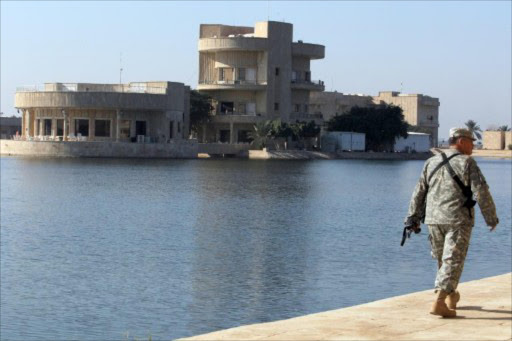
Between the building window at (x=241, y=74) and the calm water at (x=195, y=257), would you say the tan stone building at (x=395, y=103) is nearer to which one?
the building window at (x=241, y=74)

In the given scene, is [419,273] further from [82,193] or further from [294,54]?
[294,54]

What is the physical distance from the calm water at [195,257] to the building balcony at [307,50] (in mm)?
60175

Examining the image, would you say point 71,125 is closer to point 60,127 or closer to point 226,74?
point 60,127

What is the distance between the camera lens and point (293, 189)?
6444 centimetres

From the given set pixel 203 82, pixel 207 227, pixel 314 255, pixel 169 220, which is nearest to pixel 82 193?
pixel 169 220

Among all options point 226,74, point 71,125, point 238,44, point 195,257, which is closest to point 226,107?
point 226,74

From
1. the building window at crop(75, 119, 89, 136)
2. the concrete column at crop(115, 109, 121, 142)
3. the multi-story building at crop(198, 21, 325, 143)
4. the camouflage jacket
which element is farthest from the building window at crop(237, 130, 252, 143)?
the camouflage jacket

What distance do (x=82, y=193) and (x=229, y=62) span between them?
62.1 m

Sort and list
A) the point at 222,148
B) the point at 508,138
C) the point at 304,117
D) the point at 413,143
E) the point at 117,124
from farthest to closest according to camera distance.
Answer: the point at 508,138, the point at 413,143, the point at 304,117, the point at 222,148, the point at 117,124

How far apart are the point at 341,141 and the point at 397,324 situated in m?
116

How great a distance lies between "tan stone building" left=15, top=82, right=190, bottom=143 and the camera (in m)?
105

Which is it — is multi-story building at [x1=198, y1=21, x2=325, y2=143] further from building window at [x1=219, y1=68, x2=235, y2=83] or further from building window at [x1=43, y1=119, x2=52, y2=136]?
building window at [x1=43, y1=119, x2=52, y2=136]

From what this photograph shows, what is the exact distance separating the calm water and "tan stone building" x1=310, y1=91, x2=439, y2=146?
94.1 meters

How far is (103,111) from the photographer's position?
10806 centimetres
